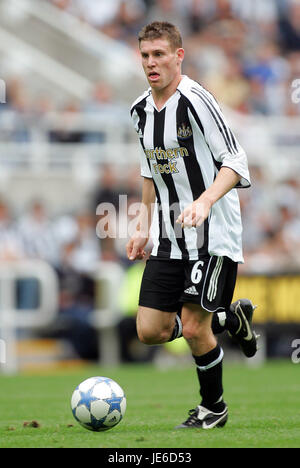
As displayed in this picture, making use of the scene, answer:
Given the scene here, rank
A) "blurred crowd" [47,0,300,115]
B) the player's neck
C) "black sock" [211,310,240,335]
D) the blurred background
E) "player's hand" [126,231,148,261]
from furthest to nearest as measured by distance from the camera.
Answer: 1. "blurred crowd" [47,0,300,115]
2. the blurred background
3. "player's hand" [126,231,148,261]
4. "black sock" [211,310,240,335]
5. the player's neck

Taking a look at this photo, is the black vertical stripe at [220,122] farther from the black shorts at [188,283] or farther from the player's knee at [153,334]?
the player's knee at [153,334]

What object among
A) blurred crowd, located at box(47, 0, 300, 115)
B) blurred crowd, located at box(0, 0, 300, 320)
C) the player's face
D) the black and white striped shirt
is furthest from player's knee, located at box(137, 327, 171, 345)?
blurred crowd, located at box(47, 0, 300, 115)

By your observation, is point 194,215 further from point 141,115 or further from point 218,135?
point 141,115

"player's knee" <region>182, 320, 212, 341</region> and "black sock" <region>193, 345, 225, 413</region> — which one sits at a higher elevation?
"player's knee" <region>182, 320, 212, 341</region>

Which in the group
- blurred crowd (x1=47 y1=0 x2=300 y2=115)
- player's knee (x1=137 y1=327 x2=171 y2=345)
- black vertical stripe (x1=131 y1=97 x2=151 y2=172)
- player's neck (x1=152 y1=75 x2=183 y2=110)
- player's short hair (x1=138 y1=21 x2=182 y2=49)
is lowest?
player's knee (x1=137 y1=327 x2=171 y2=345)

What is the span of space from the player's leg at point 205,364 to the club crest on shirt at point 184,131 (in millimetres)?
971

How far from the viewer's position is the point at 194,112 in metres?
5.86

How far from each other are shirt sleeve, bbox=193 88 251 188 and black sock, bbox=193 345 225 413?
1009 mm

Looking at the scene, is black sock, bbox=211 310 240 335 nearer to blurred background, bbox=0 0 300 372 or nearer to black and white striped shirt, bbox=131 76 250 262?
black and white striped shirt, bbox=131 76 250 262

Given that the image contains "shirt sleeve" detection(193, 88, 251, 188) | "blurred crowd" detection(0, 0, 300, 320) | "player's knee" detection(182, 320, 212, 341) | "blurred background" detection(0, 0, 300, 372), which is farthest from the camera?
"blurred crowd" detection(0, 0, 300, 320)

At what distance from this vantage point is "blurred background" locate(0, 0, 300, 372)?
13312mm

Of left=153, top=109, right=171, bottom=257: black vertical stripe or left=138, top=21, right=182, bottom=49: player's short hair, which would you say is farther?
left=153, top=109, right=171, bottom=257: black vertical stripe

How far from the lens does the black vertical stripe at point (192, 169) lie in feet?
19.5
